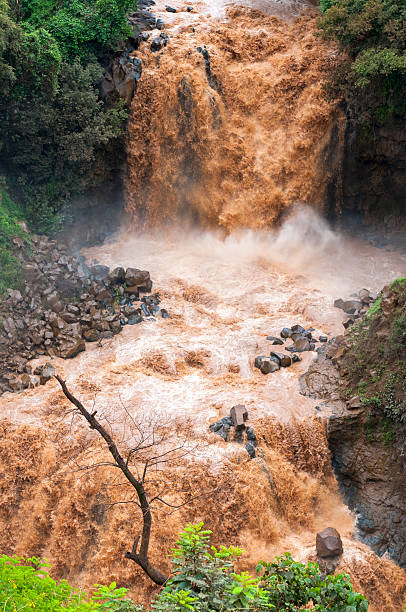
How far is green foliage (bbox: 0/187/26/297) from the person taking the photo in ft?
48.6

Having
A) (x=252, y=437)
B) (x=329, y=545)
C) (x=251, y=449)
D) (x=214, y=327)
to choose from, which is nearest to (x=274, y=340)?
(x=214, y=327)

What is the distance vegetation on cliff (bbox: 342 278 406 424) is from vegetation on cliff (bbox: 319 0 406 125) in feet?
23.4

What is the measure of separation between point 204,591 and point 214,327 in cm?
980

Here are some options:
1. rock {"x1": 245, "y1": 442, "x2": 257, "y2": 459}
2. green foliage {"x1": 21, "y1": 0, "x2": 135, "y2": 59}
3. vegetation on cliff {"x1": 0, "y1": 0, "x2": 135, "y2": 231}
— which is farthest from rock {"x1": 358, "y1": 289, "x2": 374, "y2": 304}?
green foliage {"x1": 21, "y1": 0, "x2": 135, "y2": 59}

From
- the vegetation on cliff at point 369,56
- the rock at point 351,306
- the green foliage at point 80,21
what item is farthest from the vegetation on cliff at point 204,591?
the green foliage at point 80,21

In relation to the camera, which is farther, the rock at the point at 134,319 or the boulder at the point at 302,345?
the rock at the point at 134,319

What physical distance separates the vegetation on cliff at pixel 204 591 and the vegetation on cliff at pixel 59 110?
13238mm

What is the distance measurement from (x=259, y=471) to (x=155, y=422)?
87.2 inches

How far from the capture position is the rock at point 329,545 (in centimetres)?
952

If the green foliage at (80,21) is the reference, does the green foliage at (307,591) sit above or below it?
below

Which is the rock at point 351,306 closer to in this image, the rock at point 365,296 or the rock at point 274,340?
the rock at point 365,296

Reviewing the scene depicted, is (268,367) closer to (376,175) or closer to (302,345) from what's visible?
(302,345)

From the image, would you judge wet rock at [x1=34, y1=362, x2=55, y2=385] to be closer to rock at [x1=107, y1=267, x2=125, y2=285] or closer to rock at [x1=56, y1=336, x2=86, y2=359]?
rock at [x1=56, y1=336, x2=86, y2=359]

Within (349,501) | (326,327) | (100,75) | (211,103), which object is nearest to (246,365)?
(326,327)
